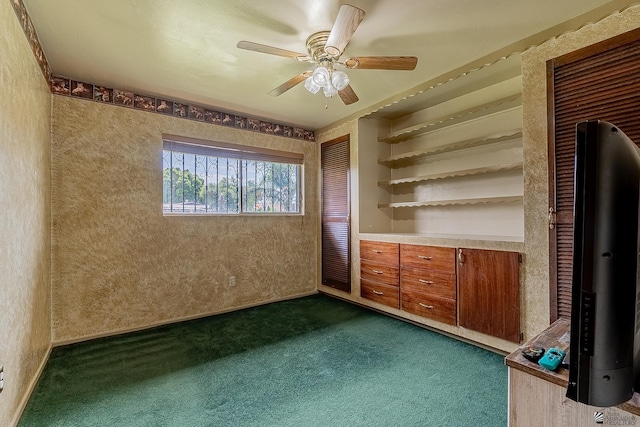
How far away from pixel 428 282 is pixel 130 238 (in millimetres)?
3020


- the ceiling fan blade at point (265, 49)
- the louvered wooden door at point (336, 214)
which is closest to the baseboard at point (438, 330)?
the louvered wooden door at point (336, 214)

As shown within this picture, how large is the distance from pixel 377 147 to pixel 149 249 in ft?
9.66

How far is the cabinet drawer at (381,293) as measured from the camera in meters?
3.33

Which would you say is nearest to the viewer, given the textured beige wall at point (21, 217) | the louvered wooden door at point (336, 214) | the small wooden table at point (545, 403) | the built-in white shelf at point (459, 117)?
the small wooden table at point (545, 403)

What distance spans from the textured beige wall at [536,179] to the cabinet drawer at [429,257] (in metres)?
0.64

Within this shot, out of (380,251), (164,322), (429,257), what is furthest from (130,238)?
(429,257)

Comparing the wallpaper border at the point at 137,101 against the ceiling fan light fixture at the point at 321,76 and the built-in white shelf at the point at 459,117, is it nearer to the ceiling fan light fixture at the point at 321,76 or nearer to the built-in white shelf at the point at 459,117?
the built-in white shelf at the point at 459,117

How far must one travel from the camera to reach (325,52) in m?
2.06

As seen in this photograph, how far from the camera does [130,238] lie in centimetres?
307

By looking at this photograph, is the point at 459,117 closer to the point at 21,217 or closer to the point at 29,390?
the point at 21,217

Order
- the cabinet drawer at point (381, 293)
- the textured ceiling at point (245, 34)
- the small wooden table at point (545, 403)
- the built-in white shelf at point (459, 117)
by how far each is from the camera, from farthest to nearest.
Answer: the cabinet drawer at point (381, 293), the built-in white shelf at point (459, 117), the textured ceiling at point (245, 34), the small wooden table at point (545, 403)

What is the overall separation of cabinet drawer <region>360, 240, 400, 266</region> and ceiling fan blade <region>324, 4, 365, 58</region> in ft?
6.94

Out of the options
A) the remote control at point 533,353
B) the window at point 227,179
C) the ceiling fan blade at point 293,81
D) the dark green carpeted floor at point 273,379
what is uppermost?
the ceiling fan blade at point 293,81

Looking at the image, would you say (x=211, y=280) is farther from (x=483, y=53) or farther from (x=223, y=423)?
(x=483, y=53)
